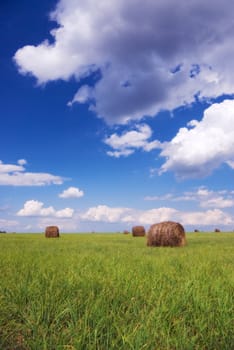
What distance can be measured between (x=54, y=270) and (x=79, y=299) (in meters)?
1.94

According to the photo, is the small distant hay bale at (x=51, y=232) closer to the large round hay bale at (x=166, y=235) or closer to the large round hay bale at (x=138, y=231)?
the large round hay bale at (x=138, y=231)

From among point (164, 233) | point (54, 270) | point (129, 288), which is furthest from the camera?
point (164, 233)

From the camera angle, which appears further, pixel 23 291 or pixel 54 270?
pixel 54 270

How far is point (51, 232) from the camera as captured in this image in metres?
33.6

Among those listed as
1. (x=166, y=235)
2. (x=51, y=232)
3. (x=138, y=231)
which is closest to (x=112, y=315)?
(x=166, y=235)

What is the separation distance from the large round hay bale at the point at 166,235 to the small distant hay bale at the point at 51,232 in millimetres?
16606

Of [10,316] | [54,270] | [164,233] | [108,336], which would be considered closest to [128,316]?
[108,336]

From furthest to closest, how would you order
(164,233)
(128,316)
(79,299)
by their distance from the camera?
(164,233)
(79,299)
(128,316)

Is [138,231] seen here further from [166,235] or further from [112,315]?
[112,315]

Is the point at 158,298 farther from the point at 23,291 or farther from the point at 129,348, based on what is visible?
the point at 23,291

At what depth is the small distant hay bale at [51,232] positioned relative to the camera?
33.5 meters

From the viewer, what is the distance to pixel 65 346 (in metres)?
3.22

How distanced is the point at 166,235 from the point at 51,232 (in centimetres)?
1774

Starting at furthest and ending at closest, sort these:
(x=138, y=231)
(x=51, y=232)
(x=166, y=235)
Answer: (x=138, y=231) < (x=51, y=232) < (x=166, y=235)
